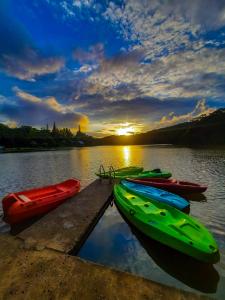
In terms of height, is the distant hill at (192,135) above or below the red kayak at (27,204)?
above

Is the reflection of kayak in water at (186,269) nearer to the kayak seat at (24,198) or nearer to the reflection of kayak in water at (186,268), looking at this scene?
the reflection of kayak in water at (186,268)

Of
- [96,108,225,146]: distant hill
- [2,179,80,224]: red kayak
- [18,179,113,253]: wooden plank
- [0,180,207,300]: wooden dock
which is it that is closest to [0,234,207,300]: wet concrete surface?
[0,180,207,300]: wooden dock

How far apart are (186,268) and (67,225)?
531cm

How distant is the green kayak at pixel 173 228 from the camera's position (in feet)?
20.2

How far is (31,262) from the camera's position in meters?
5.68

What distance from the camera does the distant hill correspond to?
120 meters

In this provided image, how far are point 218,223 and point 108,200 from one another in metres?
7.20

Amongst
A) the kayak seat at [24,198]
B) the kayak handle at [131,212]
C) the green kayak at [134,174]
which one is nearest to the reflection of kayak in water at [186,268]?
the kayak handle at [131,212]

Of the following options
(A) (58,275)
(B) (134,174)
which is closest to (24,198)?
(A) (58,275)

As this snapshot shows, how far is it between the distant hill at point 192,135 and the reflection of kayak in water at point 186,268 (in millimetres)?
117213

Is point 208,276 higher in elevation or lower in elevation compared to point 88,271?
lower

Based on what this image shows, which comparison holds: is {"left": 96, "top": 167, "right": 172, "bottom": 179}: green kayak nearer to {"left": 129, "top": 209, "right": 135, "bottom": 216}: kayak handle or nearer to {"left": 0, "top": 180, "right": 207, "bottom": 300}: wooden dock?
{"left": 129, "top": 209, "right": 135, "bottom": 216}: kayak handle

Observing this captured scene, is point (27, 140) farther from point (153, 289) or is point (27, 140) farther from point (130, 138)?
point (153, 289)

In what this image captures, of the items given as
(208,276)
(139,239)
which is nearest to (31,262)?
(139,239)
